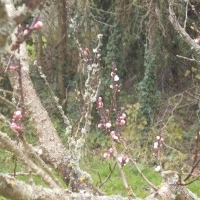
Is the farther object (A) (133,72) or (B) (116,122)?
(A) (133,72)

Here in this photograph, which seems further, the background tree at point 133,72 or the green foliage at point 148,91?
the green foliage at point 148,91

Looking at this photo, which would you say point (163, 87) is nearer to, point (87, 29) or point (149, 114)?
point (149, 114)

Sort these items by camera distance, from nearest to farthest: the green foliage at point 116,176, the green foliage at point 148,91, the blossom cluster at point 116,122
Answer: the blossom cluster at point 116,122
the green foliage at point 116,176
the green foliage at point 148,91

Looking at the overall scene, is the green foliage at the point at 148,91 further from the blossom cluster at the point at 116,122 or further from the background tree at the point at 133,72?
the blossom cluster at the point at 116,122

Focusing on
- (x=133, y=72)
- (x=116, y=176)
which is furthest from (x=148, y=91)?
(x=116, y=176)

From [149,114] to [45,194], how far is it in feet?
32.8

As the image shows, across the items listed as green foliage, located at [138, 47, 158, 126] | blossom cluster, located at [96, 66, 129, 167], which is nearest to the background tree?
green foliage, located at [138, 47, 158, 126]

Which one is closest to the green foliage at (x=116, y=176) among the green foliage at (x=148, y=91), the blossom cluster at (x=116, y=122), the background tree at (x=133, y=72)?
the background tree at (x=133, y=72)

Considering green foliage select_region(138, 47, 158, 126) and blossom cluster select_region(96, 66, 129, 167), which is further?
green foliage select_region(138, 47, 158, 126)

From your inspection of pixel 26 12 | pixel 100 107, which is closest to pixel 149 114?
pixel 100 107

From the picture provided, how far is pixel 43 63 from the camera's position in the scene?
1394 cm

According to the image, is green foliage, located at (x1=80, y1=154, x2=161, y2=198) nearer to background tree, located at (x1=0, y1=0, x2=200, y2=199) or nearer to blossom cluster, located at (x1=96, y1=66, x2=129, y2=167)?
Result: background tree, located at (x1=0, y1=0, x2=200, y2=199)

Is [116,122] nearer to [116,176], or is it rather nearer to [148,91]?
[116,176]

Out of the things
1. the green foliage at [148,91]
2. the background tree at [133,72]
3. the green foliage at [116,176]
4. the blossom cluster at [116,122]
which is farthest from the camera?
the green foliage at [148,91]
